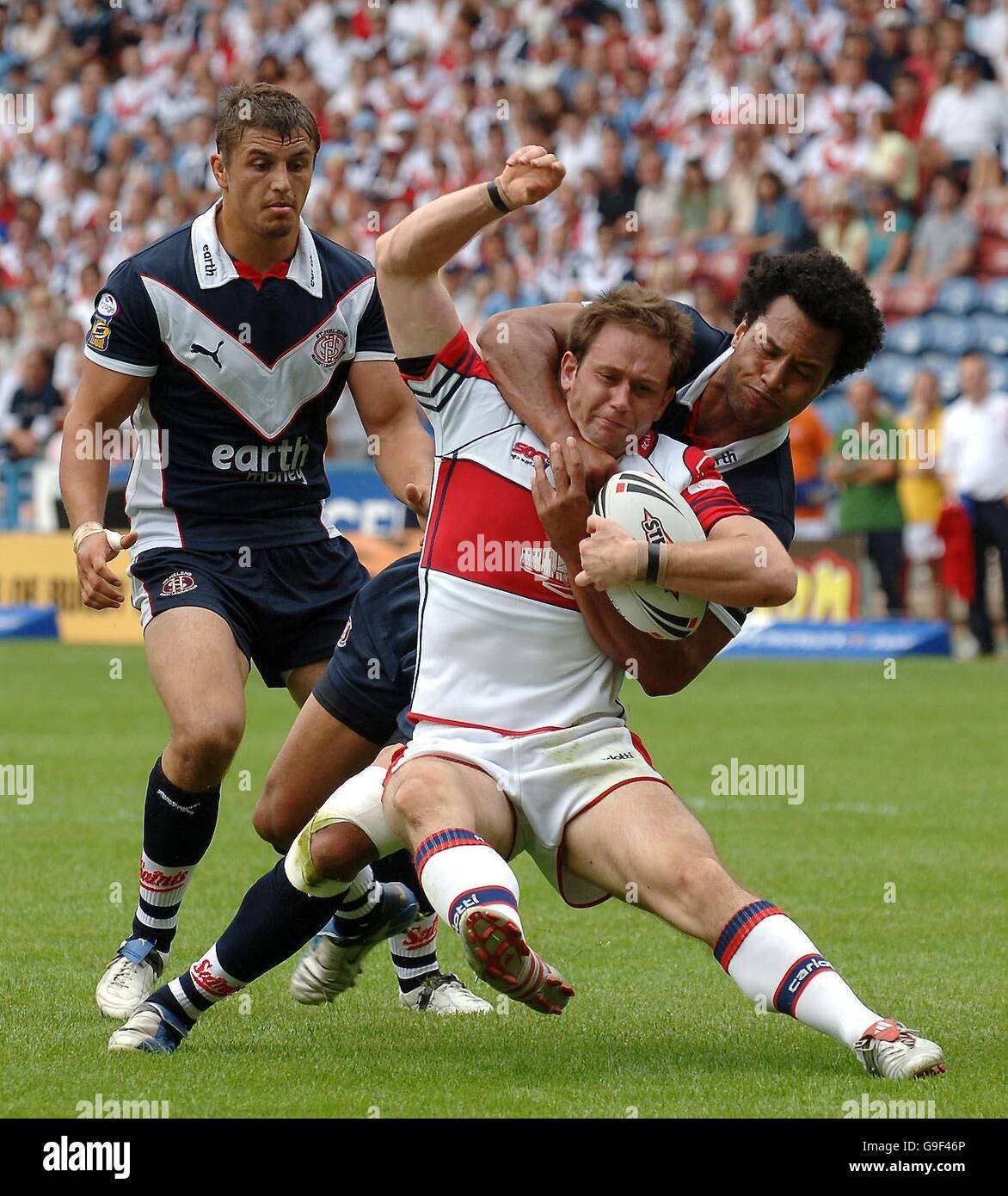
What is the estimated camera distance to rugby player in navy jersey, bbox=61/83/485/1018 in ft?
19.0

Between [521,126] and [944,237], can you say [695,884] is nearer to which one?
[944,237]

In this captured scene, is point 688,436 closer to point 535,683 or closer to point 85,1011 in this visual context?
point 535,683

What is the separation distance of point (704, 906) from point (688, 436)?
1.39 m

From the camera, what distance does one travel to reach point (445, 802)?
467 cm

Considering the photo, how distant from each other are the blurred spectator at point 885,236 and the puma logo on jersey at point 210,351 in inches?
556

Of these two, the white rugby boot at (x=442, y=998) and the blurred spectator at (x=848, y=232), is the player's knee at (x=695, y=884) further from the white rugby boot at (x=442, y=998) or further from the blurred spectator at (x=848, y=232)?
the blurred spectator at (x=848, y=232)

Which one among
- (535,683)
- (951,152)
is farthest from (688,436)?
(951,152)

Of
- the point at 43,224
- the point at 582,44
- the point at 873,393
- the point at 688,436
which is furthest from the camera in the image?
the point at 43,224

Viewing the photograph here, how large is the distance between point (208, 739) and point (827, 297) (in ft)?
6.92

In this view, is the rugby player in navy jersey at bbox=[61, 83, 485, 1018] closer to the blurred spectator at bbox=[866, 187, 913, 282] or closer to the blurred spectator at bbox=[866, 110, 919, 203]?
the blurred spectator at bbox=[866, 187, 913, 282]

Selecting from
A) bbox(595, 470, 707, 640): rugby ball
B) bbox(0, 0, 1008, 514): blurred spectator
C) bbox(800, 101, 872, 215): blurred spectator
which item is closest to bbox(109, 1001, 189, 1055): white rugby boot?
bbox(595, 470, 707, 640): rugby ball

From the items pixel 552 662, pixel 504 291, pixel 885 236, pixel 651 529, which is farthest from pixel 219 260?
pixel 885 236
